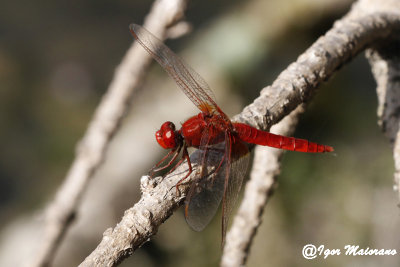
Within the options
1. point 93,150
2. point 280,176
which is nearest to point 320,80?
point 93,150

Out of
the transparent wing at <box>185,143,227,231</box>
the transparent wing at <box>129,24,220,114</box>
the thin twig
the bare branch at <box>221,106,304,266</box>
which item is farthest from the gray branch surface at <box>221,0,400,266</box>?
the thin twig

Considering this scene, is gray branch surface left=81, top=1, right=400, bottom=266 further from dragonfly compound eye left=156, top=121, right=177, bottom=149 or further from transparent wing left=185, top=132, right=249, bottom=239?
dragonfly compound eye left=156, top=121, right=177, bottom=149

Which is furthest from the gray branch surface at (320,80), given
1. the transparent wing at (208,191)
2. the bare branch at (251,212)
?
the transparent wing at (208,191)

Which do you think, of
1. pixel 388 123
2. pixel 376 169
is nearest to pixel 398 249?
pixel 376 169

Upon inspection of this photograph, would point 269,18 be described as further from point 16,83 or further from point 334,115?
point 16,83

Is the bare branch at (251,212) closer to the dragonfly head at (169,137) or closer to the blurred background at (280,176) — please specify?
the dragonfly head at (169,137)
